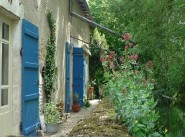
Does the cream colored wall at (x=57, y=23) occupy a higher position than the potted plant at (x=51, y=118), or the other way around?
the cream colored wall at (x=57, y=23)

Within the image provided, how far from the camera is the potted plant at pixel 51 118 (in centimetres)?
845

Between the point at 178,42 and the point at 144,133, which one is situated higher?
the point at 178,42

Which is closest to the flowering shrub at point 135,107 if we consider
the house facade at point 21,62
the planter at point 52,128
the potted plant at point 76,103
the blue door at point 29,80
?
the house facade at point 21,62

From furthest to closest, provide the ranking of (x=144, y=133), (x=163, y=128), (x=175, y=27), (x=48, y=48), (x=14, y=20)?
1. (x=48, y=48)
2. (x=175, y=27)
3. (x=14, y=20)
4. (x=163, y=128)
5. (x=144, y=133)

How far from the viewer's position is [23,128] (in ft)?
21.4

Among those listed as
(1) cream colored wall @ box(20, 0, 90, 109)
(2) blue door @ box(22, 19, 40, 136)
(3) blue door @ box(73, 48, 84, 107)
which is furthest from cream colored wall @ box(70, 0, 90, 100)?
(2) blue door @ box(22, 19, 40, 136)

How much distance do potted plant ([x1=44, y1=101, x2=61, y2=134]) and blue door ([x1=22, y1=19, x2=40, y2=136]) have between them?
802mm

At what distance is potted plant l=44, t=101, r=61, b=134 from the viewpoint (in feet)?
27.7

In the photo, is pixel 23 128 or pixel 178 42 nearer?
pixel 23 128

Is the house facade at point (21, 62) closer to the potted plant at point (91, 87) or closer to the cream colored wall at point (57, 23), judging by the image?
the cream colored wall at point (57, 23)

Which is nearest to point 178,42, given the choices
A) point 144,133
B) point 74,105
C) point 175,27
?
point 175,27

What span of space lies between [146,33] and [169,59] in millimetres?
1360

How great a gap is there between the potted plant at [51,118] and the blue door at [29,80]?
80 cm

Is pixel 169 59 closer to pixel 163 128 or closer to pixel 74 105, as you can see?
pixel 163 128
